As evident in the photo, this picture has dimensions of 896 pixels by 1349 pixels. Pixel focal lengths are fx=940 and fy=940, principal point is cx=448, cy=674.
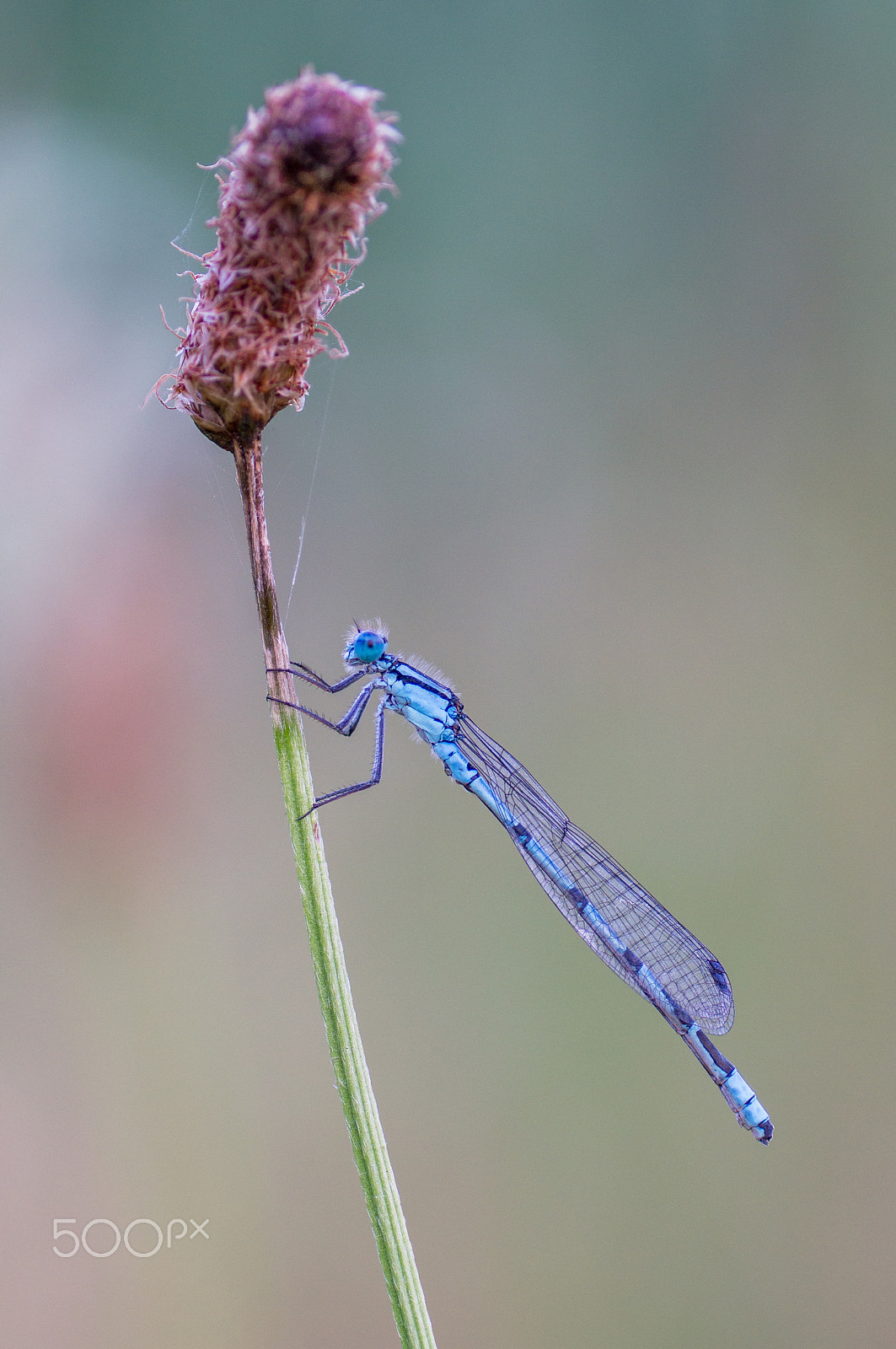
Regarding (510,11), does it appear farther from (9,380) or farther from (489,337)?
(9,380)

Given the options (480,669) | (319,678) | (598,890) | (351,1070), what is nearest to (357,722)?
(319,678)

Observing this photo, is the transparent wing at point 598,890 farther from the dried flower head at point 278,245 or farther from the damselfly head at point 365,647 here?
the dried flower head at point 278,245

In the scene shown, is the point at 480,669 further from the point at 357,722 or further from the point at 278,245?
the point at 278,245

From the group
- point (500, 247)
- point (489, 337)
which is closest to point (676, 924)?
point (489, 337)

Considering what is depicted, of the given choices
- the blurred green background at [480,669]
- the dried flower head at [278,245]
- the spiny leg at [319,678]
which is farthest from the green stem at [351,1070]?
the blurred green background at [480,669]

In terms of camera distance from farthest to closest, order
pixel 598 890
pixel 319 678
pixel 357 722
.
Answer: pixel 598 890
pixel 357 722
pixel 319 678

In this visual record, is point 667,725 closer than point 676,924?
No
